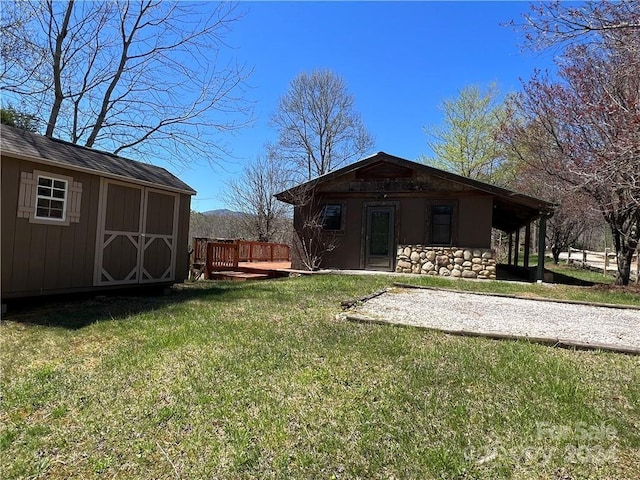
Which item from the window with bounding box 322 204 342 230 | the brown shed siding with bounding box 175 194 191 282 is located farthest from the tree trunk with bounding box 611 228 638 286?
the brown shed siding with bounding box 175 194 191 282

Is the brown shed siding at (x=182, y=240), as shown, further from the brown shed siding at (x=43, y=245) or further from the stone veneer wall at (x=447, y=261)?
the stone veneer wall at (x=447, y=261)

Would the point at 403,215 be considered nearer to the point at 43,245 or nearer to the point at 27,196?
the point at 43,245

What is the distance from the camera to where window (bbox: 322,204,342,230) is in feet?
40.5

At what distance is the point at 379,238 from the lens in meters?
12.0

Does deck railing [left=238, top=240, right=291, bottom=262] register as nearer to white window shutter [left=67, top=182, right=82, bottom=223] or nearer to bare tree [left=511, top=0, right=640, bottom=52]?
white window shutter [left=67, top=182, right=82, bottom=223]

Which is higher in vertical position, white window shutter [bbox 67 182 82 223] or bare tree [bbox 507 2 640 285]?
bare tree [bbox 507 2 640 285]

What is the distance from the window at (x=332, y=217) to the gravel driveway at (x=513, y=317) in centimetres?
524

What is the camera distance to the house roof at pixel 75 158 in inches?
230

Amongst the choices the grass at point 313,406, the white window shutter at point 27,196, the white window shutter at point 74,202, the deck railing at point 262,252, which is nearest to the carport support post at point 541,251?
the grass at point 313,406

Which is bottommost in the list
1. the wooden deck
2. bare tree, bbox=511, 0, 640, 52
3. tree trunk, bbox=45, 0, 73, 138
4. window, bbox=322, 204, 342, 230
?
the wooden deck

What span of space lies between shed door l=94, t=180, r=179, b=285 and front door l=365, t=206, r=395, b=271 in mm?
5726

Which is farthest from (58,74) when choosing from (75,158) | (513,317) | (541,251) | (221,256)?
(541,251)

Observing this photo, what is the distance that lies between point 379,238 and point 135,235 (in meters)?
6.84

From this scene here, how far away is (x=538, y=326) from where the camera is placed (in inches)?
191
